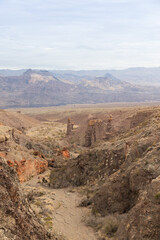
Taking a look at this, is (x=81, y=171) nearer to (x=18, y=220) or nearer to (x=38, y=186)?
(x=38, y=186)

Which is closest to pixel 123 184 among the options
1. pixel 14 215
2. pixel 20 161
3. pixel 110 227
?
pixel 110 227

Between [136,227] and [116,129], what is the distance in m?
24.6

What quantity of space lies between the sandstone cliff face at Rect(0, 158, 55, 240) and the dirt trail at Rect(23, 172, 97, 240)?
224cm

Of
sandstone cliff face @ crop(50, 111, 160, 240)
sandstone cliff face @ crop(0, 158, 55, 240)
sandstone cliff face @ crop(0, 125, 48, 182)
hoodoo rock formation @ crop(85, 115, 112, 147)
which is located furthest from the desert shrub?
hoodoo rock formation @ crop(85, 115, 112, 147)

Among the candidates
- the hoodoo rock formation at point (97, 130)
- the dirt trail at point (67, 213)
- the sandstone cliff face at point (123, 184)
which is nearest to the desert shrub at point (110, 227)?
the sandstone cliff face at point (123, 184)

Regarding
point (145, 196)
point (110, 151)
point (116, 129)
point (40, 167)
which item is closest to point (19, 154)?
point (40, 167)

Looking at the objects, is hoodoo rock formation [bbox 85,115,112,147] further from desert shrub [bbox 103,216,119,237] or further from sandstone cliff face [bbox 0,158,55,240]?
sandstone cliff face [bbox 0,158,55,240]

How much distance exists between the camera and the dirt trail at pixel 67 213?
999cm

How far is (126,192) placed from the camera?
1077 centimetres

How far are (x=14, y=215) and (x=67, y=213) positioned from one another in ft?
21.0

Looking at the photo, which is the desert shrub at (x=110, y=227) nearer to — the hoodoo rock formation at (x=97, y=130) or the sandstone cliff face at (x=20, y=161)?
the sandstone cliff face at (x=20, y=161)

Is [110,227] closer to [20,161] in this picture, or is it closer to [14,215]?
[14,215]

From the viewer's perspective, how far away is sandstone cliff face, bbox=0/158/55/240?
5812 millimetres

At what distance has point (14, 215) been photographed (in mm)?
6090
